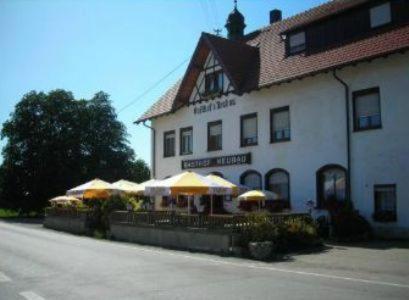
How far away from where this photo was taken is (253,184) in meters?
27.3

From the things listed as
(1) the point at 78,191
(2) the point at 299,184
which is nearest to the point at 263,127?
(2) the point at 299,184

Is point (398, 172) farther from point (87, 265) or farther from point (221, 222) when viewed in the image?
point (87, 265)

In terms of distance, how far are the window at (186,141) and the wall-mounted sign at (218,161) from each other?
30.5 inches

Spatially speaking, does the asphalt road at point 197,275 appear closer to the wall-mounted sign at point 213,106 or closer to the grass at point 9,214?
the wall-mounted sign at point 213,106

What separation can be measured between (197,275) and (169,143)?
22110 millimetres

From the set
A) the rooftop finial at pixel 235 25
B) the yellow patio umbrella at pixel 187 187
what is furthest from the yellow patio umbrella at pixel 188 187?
the rooftop finial at pixel 235 25

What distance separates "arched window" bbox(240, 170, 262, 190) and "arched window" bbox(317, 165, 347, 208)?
3850mm

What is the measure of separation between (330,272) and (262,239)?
418cm

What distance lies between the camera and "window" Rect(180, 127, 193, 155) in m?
31.9

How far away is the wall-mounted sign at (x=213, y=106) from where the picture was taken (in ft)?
94.7

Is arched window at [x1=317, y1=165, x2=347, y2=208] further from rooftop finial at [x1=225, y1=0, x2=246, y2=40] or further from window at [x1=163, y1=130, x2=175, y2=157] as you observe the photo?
rooftop finial at [x1=225, y1=0, x2=246, y2=40]

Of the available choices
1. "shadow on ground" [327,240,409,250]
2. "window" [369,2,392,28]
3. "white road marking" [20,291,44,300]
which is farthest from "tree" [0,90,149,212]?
"white road marking" [20,291,44,300]

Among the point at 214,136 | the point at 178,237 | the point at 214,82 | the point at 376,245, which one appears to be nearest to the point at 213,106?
the point at 214,82

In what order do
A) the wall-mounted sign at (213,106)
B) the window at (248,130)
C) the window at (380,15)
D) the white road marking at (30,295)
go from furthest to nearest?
the wall-mounted sign at (213,106)
the window at (248,130)
the window at (380,15)
the white road marking at (30,295)
